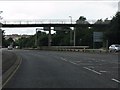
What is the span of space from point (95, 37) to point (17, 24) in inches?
932

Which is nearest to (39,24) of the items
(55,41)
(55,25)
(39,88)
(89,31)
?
(55,25)

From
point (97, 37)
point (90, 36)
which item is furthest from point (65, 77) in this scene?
point (90, 36)

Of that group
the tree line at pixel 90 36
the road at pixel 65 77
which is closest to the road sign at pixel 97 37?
the tree line at pixel 90 36

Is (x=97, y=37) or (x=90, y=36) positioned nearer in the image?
(x=97, y=37)

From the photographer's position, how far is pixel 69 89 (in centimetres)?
1393

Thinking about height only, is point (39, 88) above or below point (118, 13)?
below

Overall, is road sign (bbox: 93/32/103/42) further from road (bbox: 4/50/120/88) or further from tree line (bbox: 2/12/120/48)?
road (bbox: 4/50/120/88)

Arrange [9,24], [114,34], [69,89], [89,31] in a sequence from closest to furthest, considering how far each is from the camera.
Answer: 1. [69,89]
2. [114,34]
3. [9,24]
4. [89,31]

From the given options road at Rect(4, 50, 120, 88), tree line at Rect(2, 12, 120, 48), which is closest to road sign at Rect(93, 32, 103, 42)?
tree line at Rect(2, 12, 120, 48)

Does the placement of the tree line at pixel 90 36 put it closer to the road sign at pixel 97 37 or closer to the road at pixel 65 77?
the road sign at pixel 97 37

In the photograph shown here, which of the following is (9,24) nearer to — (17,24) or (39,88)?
(17,24)

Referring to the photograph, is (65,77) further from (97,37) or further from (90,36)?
(90,36)

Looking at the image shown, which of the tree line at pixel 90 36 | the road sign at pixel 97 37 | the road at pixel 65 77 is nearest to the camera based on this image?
the road at pixel 65 77

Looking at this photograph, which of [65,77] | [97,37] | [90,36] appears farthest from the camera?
[90,36]
